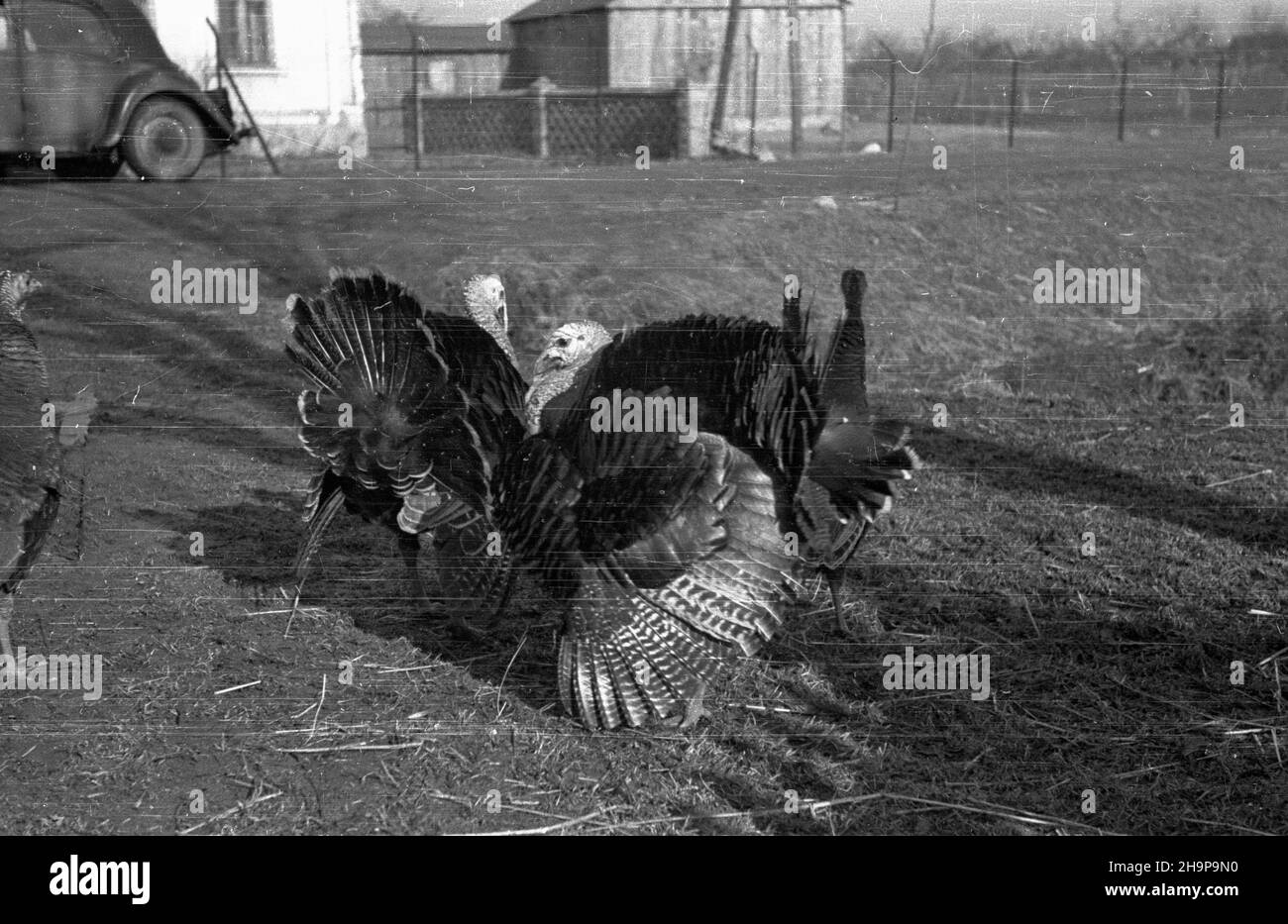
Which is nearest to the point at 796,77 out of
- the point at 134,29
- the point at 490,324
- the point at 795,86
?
the point at 795,86

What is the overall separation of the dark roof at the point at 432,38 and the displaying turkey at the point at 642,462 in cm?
84

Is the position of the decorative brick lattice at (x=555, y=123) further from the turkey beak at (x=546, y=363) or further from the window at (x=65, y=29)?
the window at (x=65, y=29)

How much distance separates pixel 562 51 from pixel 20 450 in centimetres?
247

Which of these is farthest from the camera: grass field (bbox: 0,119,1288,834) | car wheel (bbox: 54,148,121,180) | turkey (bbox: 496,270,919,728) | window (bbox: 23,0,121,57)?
car wheel (bbox: 54,148,121,180)

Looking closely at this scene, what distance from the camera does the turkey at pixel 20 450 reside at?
14.9 ft

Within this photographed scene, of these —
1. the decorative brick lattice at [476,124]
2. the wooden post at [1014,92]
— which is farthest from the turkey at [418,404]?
the wooden post at [1014,92]

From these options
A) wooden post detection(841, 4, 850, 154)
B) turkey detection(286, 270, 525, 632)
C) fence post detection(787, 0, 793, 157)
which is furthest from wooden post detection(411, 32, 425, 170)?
wooden post detection(841, 4, 850, 154)

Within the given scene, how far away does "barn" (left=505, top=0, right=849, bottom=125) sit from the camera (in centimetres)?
431

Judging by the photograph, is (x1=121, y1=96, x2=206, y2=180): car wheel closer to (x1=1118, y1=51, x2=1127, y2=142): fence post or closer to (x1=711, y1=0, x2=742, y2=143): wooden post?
(x1=711, y1=0, x2=742, y2=143): wooden post

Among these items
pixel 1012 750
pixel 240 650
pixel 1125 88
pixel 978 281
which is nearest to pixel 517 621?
pixel 240 650

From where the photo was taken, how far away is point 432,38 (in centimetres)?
436

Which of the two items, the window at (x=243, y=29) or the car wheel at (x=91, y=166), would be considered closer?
the window at (x=243, y=29)

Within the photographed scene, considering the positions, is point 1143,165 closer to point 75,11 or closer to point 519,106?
point 519,106

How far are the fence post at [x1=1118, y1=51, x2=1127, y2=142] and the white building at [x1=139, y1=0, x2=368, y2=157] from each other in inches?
106
